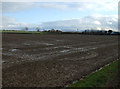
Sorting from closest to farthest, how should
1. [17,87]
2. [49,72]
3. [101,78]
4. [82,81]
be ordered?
[17,87]
[82,81]
[101,78]
[49,72]

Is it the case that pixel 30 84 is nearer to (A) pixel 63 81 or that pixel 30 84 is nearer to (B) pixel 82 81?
(A) pixel 63 81

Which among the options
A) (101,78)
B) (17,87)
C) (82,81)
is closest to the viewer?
(17,87)

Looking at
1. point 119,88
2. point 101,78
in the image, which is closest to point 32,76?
point 101,78

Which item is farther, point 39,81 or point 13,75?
point 13,75

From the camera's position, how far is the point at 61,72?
650cm

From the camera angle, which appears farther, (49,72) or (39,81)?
(49,72)

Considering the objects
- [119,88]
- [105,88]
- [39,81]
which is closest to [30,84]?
[39,81]

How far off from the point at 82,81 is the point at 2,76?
3.41m

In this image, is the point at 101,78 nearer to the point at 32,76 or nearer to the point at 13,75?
the point at 32,76

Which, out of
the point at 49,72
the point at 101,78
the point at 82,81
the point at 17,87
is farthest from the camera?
the point at 49,72

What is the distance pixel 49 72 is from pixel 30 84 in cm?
158

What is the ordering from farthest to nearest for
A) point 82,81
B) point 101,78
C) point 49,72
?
point 49,72 < point 101,78 < point 82,81

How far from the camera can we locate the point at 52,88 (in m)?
4.75

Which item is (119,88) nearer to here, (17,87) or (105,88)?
(105,88)
